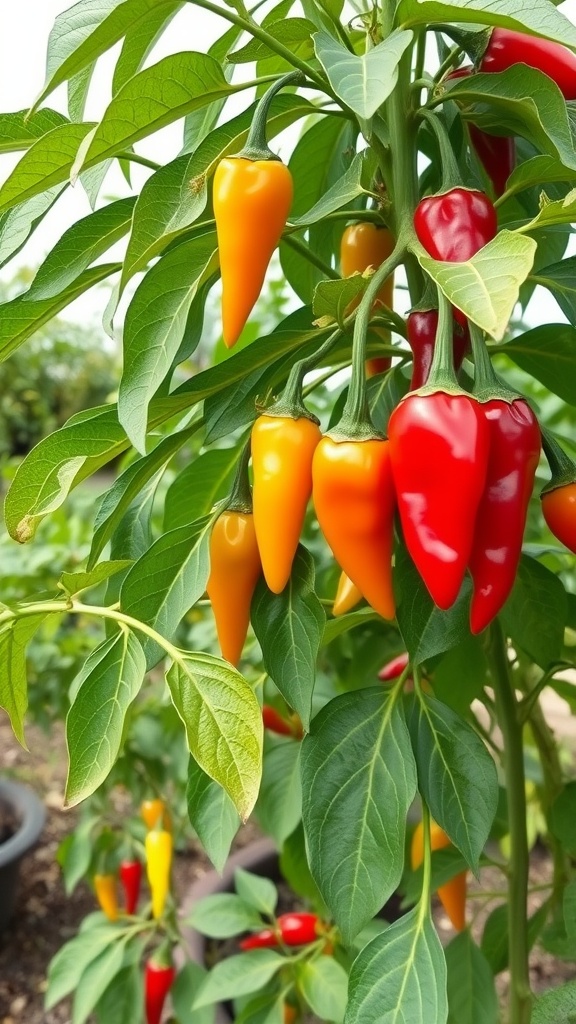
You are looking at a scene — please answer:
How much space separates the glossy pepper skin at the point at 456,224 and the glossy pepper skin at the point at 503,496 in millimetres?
69

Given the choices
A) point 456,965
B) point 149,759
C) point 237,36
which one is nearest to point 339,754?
point 456,965

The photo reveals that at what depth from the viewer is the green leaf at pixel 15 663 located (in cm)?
42

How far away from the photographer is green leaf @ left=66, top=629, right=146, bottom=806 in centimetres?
39

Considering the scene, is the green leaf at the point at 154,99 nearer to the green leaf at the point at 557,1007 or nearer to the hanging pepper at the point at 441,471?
the hanging pepper at the point at 441,471

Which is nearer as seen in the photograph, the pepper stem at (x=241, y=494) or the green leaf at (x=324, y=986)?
the pepper stem at (x=241, y=494)

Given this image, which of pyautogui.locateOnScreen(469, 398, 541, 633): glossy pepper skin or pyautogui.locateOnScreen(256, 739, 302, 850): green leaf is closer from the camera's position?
pyautogui.locateOnScreen(469, 398, 541, 633): glossy pepper skin

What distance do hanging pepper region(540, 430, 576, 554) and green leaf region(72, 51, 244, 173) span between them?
Answer: 0.25 meters

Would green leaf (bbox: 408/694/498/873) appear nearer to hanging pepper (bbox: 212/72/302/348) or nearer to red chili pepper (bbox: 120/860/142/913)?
hanging pepper (bbox: 212/72/302/348)

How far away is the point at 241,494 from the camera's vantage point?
451 millimetres

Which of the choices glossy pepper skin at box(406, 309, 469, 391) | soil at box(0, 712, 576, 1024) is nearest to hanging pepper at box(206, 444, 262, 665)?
glossy pepper skin at box(406, 309, 469, 391)

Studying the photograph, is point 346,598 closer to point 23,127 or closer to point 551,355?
point 551,355

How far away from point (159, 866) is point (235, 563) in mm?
737

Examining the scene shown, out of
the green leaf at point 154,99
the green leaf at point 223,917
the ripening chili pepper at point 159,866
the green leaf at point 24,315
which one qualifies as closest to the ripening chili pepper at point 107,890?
the ripening chili pepper at point 159,866

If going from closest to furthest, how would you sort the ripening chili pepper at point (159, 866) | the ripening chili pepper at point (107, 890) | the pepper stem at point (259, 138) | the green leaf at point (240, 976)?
1. the pepper stem at point (259, 138)
2. the green leaf at point (240, 976)
3. the ripening chili pepper at point (159, 866)
4. the ripening chili pepper at point (107, 890)
